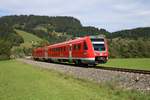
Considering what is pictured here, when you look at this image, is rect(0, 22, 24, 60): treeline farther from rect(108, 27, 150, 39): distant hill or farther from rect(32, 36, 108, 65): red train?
rect(32, 36, 108, 65): red train

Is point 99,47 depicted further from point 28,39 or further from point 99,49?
point 28,39

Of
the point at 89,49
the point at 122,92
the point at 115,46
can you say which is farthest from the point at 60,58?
the point at 115,46

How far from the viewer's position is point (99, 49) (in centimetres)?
3041

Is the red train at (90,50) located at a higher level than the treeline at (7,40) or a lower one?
lower

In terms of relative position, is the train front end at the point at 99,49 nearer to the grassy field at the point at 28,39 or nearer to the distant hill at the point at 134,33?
the distant hill at the point at 134,33

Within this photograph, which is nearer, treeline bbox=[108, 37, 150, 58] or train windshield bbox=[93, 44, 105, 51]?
train windshield bbox=[93, 44, 105, 51]

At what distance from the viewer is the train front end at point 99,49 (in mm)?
29969

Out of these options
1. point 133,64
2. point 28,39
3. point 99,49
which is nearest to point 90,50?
point 99,49

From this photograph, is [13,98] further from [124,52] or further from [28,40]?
[28,40]

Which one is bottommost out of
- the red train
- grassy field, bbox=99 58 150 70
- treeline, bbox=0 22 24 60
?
grassy field, bbox=99 58 150 70

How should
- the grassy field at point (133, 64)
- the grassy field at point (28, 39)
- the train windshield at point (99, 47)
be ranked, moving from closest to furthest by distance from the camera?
the train windshield at point (99, 47) → the grassy field at point (133, 64) → the grassy field at point (28, 39)

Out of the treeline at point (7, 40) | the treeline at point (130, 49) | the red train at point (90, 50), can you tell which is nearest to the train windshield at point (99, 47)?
the red train at point (90, 50)

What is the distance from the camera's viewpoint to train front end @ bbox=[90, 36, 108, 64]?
30.0 meters

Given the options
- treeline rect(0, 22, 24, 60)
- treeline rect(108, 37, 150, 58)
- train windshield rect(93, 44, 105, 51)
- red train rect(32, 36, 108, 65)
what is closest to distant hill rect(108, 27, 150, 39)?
treeline rect(0, 22, 24, 60)
